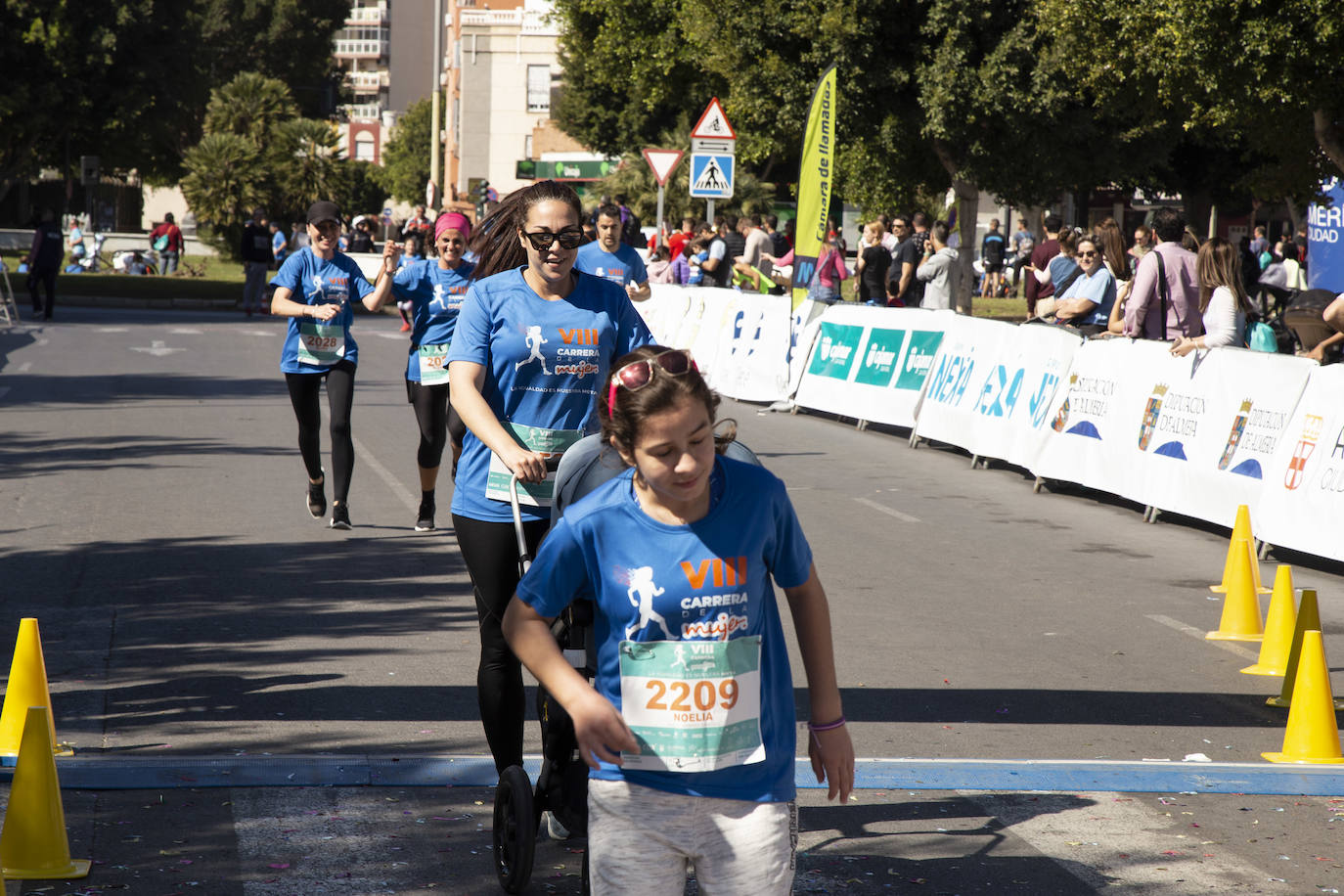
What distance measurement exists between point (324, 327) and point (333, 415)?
1.82 ft

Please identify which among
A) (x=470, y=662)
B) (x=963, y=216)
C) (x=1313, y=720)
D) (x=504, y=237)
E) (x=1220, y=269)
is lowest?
(x=470, y=662)

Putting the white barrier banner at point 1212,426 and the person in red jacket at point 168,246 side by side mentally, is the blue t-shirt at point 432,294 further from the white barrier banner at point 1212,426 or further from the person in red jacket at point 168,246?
the person in red jacket at point 168,246

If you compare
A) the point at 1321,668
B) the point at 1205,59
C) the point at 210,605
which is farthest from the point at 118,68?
the point at 1321,668

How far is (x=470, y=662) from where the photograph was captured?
7191mm

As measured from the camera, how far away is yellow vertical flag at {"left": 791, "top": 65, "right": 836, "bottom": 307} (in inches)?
733

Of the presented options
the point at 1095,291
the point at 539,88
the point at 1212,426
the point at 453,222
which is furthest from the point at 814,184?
the point at 539,88

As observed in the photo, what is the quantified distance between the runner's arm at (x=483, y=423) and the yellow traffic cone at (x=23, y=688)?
63.4 inches

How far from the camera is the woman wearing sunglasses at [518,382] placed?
4.77 meters

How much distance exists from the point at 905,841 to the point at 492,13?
289 ft

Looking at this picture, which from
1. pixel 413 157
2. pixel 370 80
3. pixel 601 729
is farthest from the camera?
pixel 370 80

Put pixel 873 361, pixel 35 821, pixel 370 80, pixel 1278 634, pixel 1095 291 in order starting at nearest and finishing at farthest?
pixel 35 821
pixel 1278 634
pixel 1095 291
pixel 873 361
pixel 370 80

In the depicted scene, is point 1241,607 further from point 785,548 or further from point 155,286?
point 155,286

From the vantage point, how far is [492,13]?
3506 inches

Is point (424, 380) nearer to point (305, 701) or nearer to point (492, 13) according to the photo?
point (305, 701)
